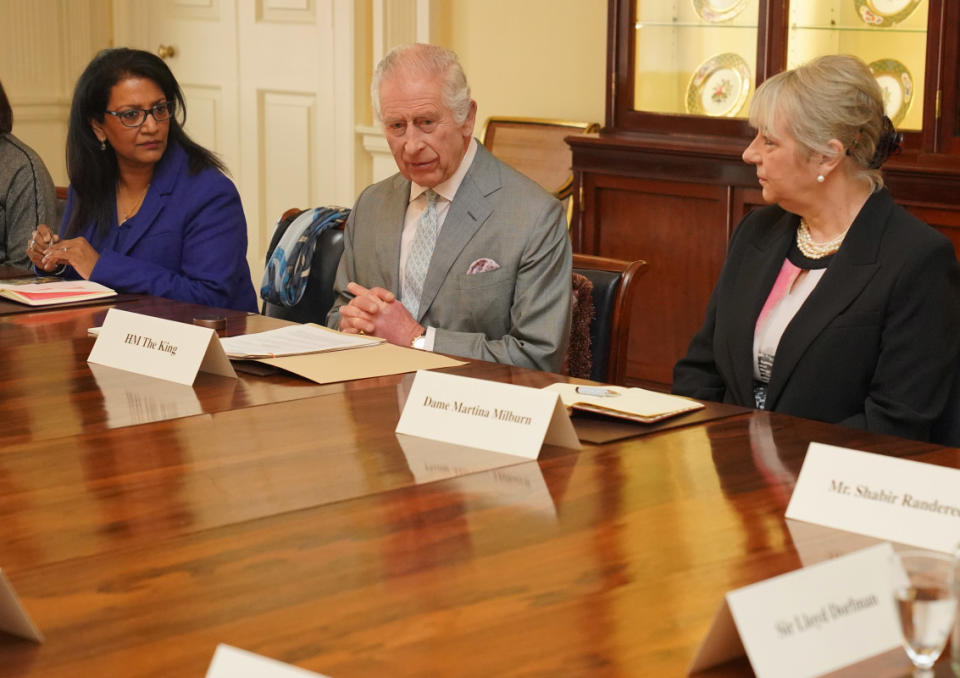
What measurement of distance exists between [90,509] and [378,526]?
13.3 inches

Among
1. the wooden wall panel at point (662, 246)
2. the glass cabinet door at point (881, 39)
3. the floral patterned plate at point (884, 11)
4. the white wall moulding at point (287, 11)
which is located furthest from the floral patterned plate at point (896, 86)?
the white wall moulding at point (287, 11)

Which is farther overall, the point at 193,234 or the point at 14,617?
the point at 193,234

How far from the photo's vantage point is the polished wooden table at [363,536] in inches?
45.2

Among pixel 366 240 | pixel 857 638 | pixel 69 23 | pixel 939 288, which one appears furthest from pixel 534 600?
pixel 69 23

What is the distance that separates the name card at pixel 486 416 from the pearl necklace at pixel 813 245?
0.90 meters

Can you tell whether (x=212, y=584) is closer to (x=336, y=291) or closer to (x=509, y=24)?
(x=336, y=291)

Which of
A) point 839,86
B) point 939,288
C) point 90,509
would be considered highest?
point 839,86

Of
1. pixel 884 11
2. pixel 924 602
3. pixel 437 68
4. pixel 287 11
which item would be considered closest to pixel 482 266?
pixel 437 68

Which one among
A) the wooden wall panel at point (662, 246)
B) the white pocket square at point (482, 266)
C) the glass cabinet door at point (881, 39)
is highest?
the glass cabinet door at point (881, 39)

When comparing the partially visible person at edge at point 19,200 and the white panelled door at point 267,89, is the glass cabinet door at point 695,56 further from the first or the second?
the partially visible person at edge at point 19,200

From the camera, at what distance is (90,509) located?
5.04 ft

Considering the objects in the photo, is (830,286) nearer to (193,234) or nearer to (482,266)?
(482,266)

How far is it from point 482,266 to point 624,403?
0.86m

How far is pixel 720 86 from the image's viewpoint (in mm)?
4562
